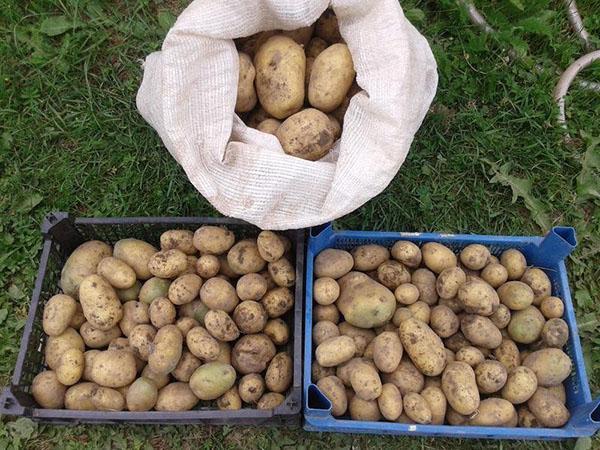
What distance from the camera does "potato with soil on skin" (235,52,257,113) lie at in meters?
2.46

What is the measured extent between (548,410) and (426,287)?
2.33ft

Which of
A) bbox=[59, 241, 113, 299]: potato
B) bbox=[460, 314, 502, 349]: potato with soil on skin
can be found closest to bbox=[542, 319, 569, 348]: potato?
bbox=[460, 314, 502, 349]: potato with soil on skin

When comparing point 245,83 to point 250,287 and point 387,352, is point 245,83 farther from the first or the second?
point 387,352

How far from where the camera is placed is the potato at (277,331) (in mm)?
2494

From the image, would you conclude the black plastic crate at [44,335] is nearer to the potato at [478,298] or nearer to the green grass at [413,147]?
the green grass at [413,147]

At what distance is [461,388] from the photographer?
7.41 feet

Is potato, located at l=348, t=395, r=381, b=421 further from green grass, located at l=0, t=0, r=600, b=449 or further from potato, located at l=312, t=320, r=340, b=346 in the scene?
green grass, located at l=0, t=0, r=600, b=449

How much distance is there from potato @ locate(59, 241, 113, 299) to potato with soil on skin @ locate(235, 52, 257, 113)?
941mm

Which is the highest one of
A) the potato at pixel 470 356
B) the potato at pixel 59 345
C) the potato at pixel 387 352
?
the potato at pixel 387 352

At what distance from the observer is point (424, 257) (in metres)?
2.64

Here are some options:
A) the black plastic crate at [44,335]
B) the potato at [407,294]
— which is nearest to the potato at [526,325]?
the potato at [407,294]

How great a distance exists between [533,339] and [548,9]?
2.26 metres

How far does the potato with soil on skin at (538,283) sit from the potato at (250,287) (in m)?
1.25

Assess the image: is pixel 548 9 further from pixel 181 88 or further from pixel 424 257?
pixel 181 88
